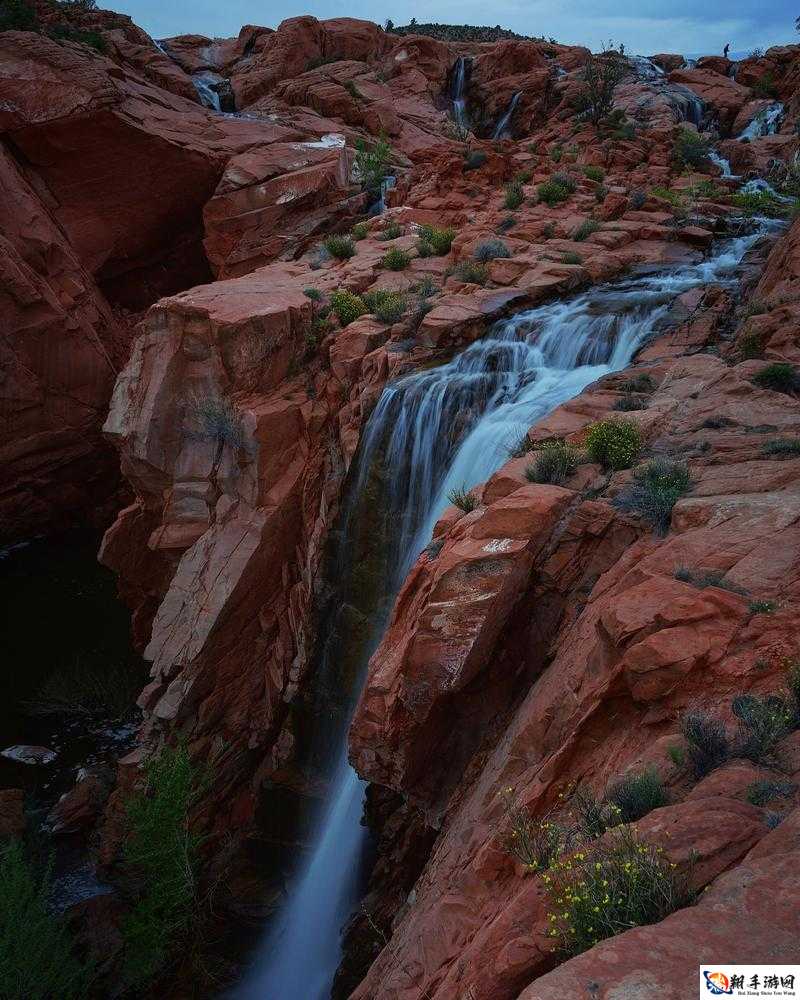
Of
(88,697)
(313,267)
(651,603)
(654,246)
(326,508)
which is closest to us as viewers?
(651,603)

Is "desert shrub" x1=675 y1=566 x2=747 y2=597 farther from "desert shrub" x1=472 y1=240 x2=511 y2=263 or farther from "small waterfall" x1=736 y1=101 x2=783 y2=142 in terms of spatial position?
"small waterfall" x1=736 y1=101 x2=783 y2=142

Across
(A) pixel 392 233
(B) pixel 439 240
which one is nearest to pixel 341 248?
(A) pixel 392 233

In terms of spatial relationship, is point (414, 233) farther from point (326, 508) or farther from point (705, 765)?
point (705, 765)

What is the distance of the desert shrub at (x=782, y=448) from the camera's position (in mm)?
6448

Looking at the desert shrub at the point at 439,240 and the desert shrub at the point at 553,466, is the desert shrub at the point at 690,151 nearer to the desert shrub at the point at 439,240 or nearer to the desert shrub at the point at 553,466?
the desert shrub at the point at 439,240

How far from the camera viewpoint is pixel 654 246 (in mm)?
15797

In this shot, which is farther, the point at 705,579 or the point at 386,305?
the point at 386,305

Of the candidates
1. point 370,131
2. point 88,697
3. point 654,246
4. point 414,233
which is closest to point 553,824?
point 88,697

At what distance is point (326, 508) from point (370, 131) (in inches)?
846

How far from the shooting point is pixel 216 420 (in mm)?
12617

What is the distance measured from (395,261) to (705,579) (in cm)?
1246

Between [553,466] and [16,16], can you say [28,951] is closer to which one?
[553,466]

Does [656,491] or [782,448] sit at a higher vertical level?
[782,448]

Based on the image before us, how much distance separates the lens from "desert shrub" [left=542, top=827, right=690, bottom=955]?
9.37 feet
